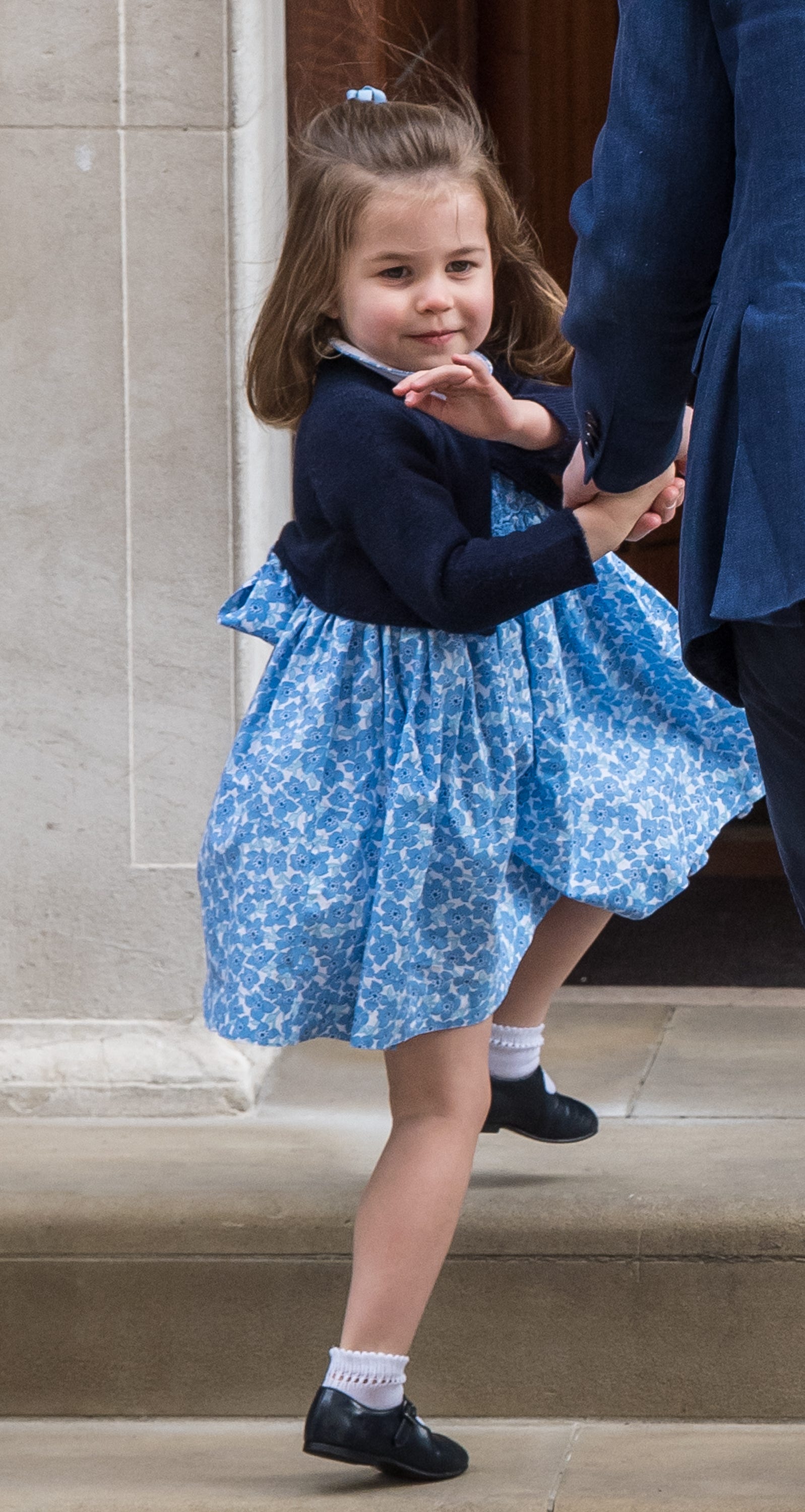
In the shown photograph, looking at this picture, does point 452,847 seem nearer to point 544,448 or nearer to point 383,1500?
point 544,448

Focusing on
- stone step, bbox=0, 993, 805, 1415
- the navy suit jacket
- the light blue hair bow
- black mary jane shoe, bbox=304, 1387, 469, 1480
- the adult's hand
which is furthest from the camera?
stone step, bbox=0, 993, 805, 1415

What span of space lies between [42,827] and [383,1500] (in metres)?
1.45

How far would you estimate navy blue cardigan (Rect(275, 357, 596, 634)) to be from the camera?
206 cm

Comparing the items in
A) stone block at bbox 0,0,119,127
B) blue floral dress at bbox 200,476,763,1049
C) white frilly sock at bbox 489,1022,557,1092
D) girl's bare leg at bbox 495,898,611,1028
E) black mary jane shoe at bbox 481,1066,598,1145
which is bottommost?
black mary jane shoe at bbox 481,1066,598,1145

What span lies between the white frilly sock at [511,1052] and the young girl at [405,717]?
227mm

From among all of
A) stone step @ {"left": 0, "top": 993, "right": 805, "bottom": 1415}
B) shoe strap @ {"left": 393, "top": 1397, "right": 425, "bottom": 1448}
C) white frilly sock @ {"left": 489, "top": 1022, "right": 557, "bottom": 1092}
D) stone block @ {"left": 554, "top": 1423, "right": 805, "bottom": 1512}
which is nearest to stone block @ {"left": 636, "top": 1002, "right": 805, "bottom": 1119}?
stone step @ {"left": 0, "top": 993, "right": 805, "bottom": 1415}

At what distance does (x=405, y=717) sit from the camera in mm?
2232

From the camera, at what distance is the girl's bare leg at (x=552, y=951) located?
2.54m

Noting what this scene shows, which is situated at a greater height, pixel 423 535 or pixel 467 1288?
pixel 423 535

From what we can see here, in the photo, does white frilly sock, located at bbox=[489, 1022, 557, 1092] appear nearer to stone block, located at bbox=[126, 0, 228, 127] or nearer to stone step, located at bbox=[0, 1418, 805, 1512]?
stone step, located at bbox=[0, 1418, 805, 1512]

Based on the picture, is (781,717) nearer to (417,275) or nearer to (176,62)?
(417,275)

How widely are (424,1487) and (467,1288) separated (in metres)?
0.35

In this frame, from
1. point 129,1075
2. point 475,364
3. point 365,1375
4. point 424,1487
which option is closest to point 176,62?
point 475,364

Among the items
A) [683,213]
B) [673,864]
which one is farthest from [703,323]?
[673,864]
